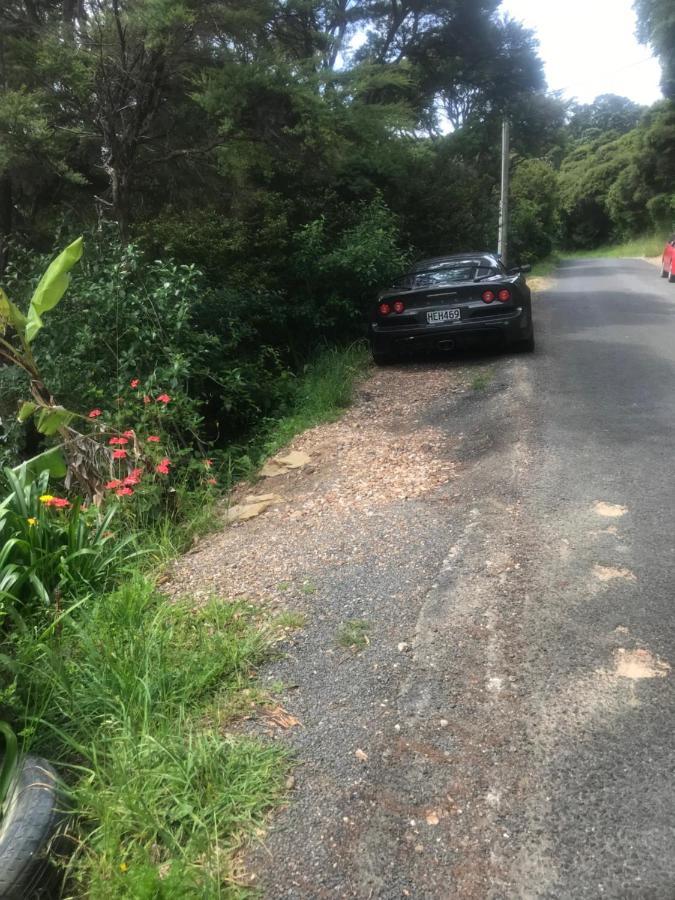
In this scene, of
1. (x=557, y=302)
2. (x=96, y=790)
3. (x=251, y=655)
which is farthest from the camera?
(x=557, y=302)

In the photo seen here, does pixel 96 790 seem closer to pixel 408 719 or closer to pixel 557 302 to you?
pixel 408 719

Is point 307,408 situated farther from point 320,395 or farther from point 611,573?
point 611,573

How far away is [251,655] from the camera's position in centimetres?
329

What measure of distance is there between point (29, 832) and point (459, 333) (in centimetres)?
748

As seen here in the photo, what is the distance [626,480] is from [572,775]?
2905 millimetres

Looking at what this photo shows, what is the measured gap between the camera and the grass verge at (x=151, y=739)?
227 centimetres

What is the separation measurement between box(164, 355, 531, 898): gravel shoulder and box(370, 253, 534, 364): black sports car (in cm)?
271

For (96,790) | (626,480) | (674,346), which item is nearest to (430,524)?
(626,480)

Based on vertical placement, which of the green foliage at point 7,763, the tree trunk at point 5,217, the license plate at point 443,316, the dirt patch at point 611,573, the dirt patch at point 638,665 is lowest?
the dirt patch at point 638,665

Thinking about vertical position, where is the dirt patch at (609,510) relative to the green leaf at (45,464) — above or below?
below

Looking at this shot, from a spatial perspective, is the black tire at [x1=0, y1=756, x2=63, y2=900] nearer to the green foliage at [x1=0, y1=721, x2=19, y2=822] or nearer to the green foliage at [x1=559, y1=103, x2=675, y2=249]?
the green foliage at [x1=0, y1=721, x2=19, y2=822]

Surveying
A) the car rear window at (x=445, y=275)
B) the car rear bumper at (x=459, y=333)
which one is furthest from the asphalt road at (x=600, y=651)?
the car rear window at (x=445, y=275)

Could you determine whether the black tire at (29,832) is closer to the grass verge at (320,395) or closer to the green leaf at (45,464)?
the green leaf at (45,464)

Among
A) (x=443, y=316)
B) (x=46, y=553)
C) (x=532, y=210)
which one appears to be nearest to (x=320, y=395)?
(x=443, y=316)
